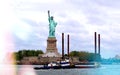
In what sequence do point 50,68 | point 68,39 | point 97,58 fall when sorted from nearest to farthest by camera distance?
point 50,68
point 68,39
point 97,58

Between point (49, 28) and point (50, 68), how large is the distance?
39958mm

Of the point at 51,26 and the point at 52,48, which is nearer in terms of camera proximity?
the point at 52,48

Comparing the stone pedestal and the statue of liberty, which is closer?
the stone pedestal

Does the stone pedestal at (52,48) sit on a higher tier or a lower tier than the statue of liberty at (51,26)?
lower

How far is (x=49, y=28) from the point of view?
195125 millimetres

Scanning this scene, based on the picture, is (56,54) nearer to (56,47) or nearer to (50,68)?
(56,47)

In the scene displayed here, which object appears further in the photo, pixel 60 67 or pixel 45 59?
pixel 45 59

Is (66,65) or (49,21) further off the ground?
(49,21)

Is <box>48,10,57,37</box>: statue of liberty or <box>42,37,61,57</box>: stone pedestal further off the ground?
<box>48,10,57,37</box>: statue of liberty

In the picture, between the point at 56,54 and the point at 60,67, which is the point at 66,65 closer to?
the point at 60,67

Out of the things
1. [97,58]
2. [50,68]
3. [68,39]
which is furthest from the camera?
[97,58]

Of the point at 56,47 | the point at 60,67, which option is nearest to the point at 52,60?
the point at 56,47

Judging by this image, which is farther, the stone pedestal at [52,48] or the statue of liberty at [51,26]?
the statue of liberty at [51,26]

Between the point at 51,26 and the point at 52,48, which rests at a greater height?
the point at 51,26
